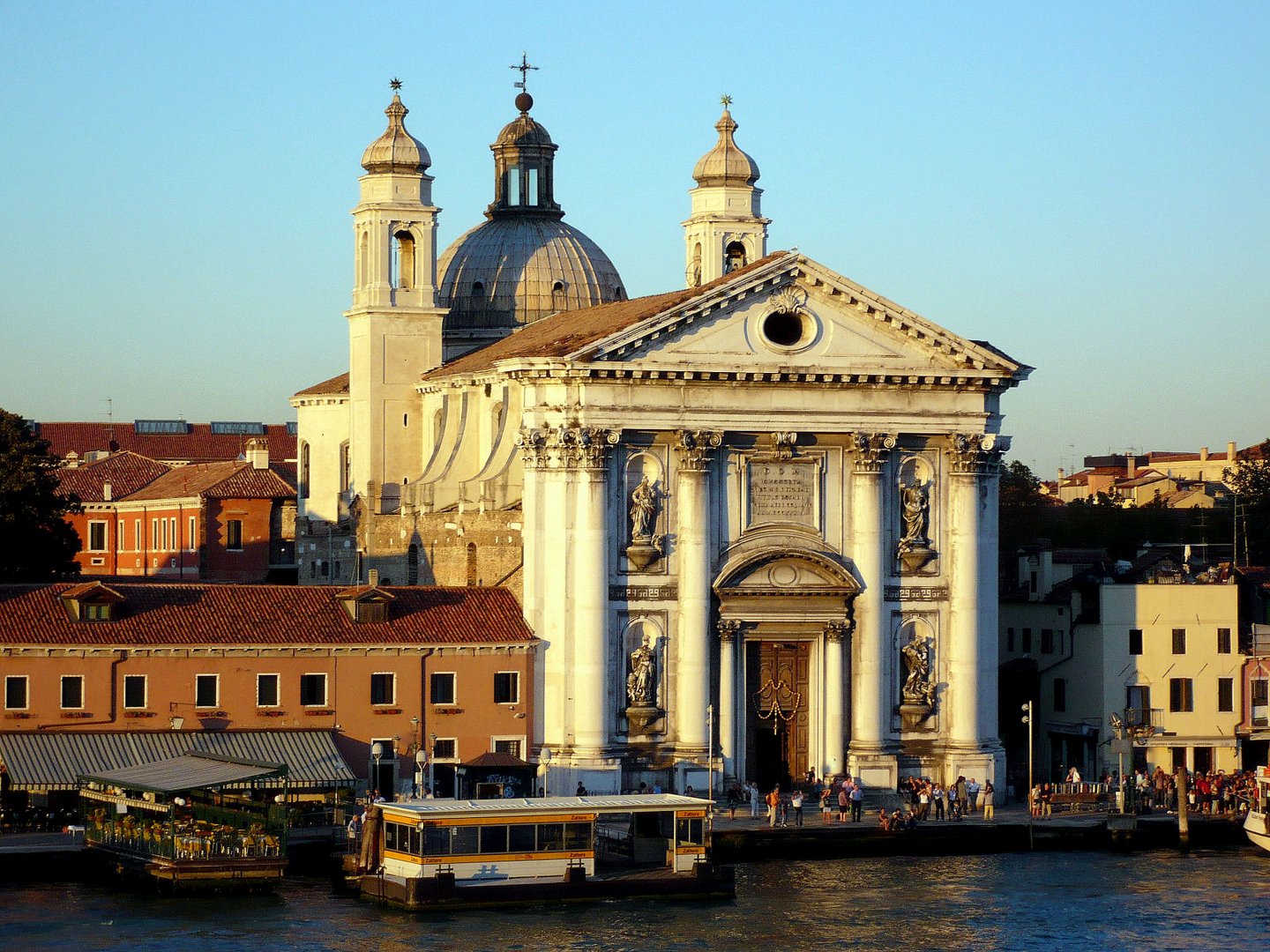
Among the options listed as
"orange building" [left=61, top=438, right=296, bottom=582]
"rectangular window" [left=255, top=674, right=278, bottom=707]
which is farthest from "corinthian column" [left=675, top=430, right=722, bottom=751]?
"orange building" [left=61, top=438, right=296, bottom=582]

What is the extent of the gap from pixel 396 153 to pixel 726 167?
370 inches

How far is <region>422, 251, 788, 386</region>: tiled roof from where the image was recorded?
54719 mm

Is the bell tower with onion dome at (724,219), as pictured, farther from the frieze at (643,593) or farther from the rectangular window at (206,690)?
the rectangular window at (206,690)

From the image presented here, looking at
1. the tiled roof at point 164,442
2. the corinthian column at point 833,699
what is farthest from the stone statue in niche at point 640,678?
the tiled roof at point 164,442

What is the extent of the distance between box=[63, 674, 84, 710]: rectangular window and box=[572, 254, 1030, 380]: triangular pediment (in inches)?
427

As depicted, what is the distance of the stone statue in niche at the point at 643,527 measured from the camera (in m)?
54.7

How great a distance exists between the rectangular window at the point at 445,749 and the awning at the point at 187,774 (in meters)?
4.38

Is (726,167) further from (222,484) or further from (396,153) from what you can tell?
(222,484)

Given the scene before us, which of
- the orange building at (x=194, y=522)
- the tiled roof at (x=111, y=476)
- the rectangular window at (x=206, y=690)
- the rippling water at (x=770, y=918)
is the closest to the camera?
the rippling water at (x=770, y=918)

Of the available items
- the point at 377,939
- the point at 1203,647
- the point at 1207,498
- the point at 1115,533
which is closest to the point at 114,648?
the point at 377,939

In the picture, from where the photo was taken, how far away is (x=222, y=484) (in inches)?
3457

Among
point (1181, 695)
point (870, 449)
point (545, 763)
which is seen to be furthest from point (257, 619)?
point (1181, 695)

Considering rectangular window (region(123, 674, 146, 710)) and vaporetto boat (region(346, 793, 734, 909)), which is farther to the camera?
rectangular window (region(123, 674, 146, 710))

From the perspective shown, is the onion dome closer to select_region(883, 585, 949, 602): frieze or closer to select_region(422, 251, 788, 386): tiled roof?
select_region(422, 251, 788, 386): tiled roof
